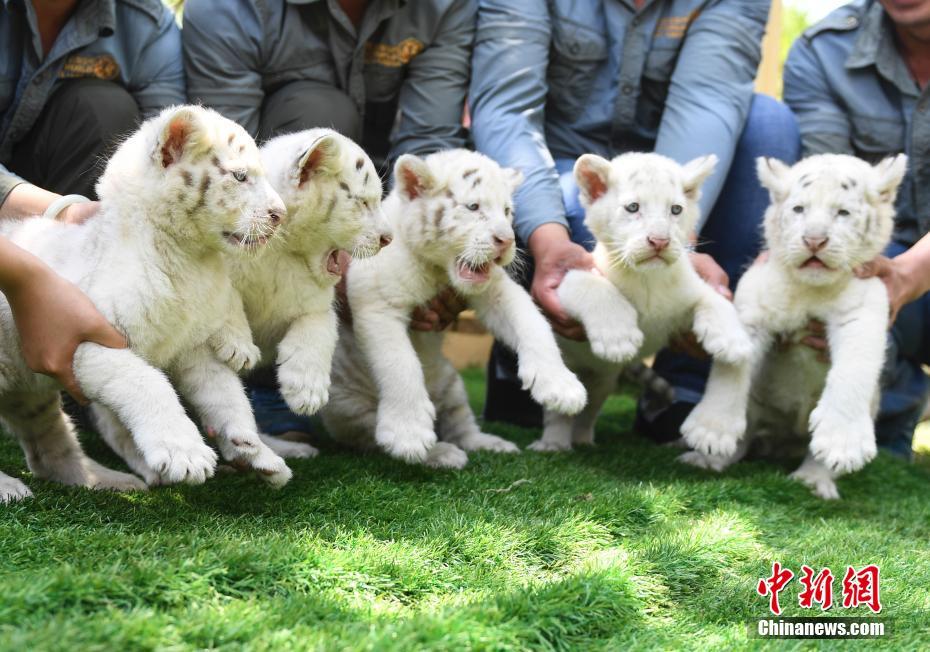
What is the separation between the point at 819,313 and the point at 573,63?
6.18 feet

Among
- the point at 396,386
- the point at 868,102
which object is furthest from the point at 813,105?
the point at 396,386

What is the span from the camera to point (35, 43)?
3.85 m

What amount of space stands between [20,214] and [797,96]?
157 inches

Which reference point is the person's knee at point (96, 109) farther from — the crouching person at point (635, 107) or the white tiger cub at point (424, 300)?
the crouching person at point (635, 107)

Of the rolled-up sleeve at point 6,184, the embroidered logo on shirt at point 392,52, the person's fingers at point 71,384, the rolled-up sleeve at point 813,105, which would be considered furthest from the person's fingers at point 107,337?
the rolled-up sleeve at point 813,105

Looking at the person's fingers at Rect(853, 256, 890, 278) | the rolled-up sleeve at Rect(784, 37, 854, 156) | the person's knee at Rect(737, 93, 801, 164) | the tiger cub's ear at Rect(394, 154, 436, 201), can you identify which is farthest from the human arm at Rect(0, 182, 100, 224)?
the rolled-up sleeve at Rect(784, 37, 854, 156)

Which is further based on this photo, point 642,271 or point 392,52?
point 392,52

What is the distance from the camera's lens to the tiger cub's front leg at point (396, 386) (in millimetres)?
3303

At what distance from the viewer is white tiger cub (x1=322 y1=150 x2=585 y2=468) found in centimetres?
337

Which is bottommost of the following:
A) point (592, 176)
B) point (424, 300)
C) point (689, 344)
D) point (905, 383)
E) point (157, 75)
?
point (905, 383)

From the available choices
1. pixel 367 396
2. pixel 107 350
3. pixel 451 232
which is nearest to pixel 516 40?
pixel 451 232

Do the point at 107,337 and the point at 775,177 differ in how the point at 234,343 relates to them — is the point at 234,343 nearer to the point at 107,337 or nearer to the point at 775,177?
the point at 107,337

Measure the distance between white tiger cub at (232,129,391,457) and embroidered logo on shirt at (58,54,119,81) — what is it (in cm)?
128

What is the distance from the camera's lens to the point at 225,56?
4.16 m
